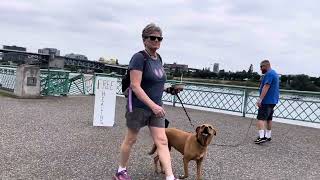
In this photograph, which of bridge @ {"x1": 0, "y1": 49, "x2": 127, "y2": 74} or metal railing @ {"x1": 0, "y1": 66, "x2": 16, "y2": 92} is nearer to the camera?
metal railing @ {"x1": 0, "y1": 66, "x2": 16, "y2": 92}

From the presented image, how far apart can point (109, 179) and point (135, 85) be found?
163 cm

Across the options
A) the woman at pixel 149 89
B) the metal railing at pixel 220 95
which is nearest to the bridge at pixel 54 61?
the metal railing at pixel 220 95

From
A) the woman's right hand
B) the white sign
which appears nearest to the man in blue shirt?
the white sign

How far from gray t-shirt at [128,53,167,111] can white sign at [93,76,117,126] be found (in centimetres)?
592

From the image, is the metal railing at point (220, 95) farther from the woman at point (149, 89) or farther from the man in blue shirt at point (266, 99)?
the woman at point (149, 89)

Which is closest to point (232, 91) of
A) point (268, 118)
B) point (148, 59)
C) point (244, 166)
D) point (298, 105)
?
point (298, 105)

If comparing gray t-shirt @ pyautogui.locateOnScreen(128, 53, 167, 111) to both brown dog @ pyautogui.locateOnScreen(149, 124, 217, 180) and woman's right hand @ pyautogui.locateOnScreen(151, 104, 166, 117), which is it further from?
brown dog @ pyautogui.locateOnScreen(149, 124, 217, 180)

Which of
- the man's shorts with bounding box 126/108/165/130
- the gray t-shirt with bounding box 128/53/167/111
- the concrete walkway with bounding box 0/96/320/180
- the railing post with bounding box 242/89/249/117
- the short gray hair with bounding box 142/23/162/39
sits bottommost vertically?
the concrete walkway with bounding box 0/96/320/180

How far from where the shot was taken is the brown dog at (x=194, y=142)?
231 inches

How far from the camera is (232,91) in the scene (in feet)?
57.3

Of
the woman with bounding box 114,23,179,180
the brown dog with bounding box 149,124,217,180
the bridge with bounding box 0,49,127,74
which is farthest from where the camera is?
the bridge with bounding box 0,49,127,74

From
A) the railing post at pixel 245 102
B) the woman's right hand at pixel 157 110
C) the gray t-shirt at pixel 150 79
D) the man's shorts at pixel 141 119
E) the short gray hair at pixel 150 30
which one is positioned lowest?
the railing post at pixel 245 102

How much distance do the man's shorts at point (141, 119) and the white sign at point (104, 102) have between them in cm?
583

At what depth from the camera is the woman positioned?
5266mm
